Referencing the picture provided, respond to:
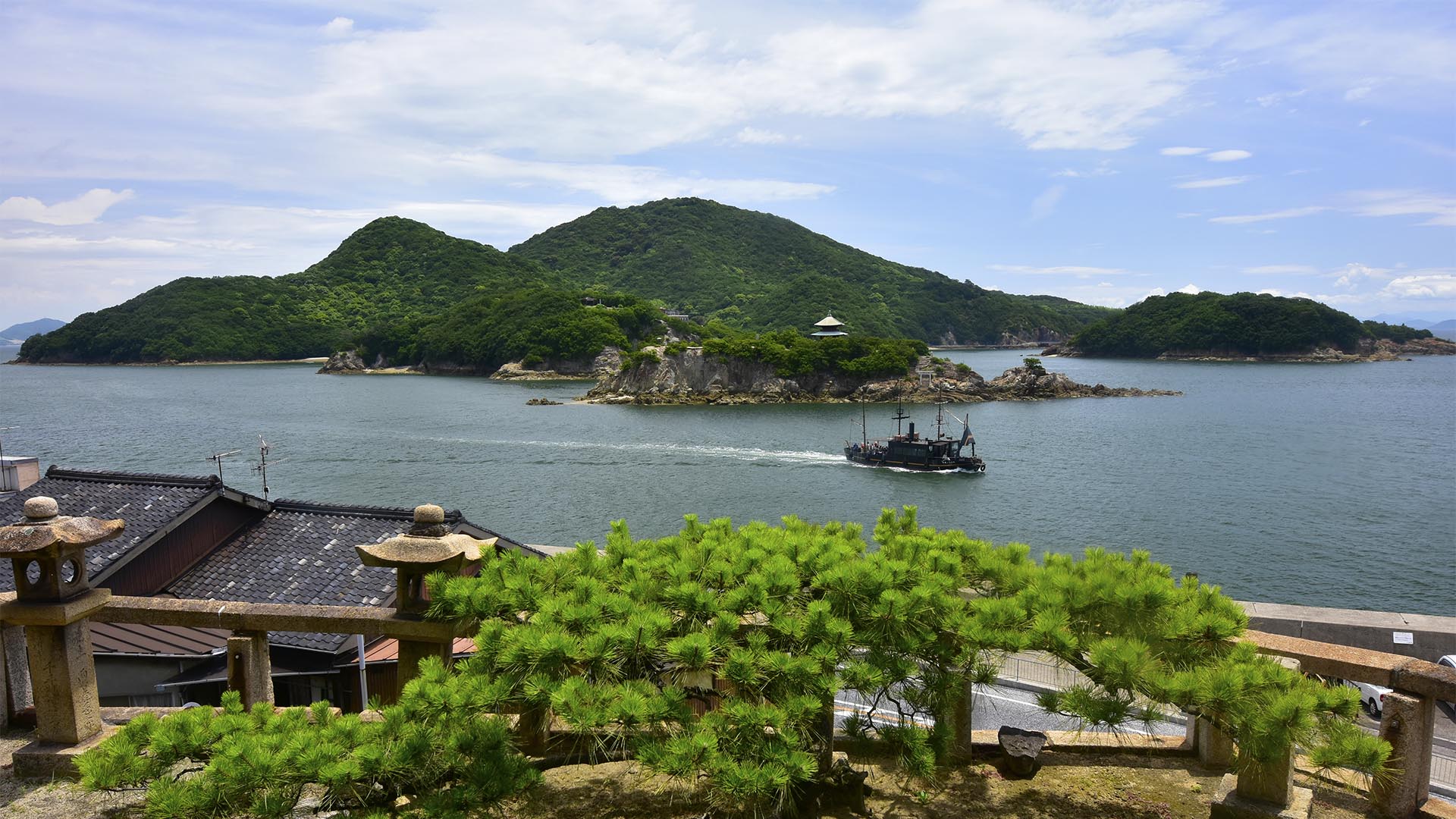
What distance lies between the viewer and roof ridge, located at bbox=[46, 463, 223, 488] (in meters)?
12.5

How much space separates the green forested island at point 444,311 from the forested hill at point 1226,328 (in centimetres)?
3951

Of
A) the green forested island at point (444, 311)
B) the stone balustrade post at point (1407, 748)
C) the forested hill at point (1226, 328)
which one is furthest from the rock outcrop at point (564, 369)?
the stone balustrade post at point (1407, 748)

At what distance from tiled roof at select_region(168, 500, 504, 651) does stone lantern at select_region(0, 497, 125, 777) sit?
533cm

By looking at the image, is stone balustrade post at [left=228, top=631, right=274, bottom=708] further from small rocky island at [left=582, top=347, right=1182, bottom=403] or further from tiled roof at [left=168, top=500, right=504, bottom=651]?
small rocky island at [left=582, top=347, right=1182, bottom=403]

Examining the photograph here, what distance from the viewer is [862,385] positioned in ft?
288

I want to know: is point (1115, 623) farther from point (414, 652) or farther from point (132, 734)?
point (132, 734)

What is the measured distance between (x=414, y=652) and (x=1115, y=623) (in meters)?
3.86

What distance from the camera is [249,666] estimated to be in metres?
5.21

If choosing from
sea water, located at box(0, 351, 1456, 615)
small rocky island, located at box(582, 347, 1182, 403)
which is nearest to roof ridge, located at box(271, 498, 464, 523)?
sea water, located at box(0, 351, 1456, 615)

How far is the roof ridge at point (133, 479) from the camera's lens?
1248cm

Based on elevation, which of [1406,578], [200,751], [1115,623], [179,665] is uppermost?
[1115,623]

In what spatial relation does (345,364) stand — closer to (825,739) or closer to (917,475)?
(917,475)

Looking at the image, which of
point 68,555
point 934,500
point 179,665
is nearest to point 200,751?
point 68,555

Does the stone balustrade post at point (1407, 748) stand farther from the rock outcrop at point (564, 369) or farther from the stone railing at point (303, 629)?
the rock outcrop at point (564, 369)
